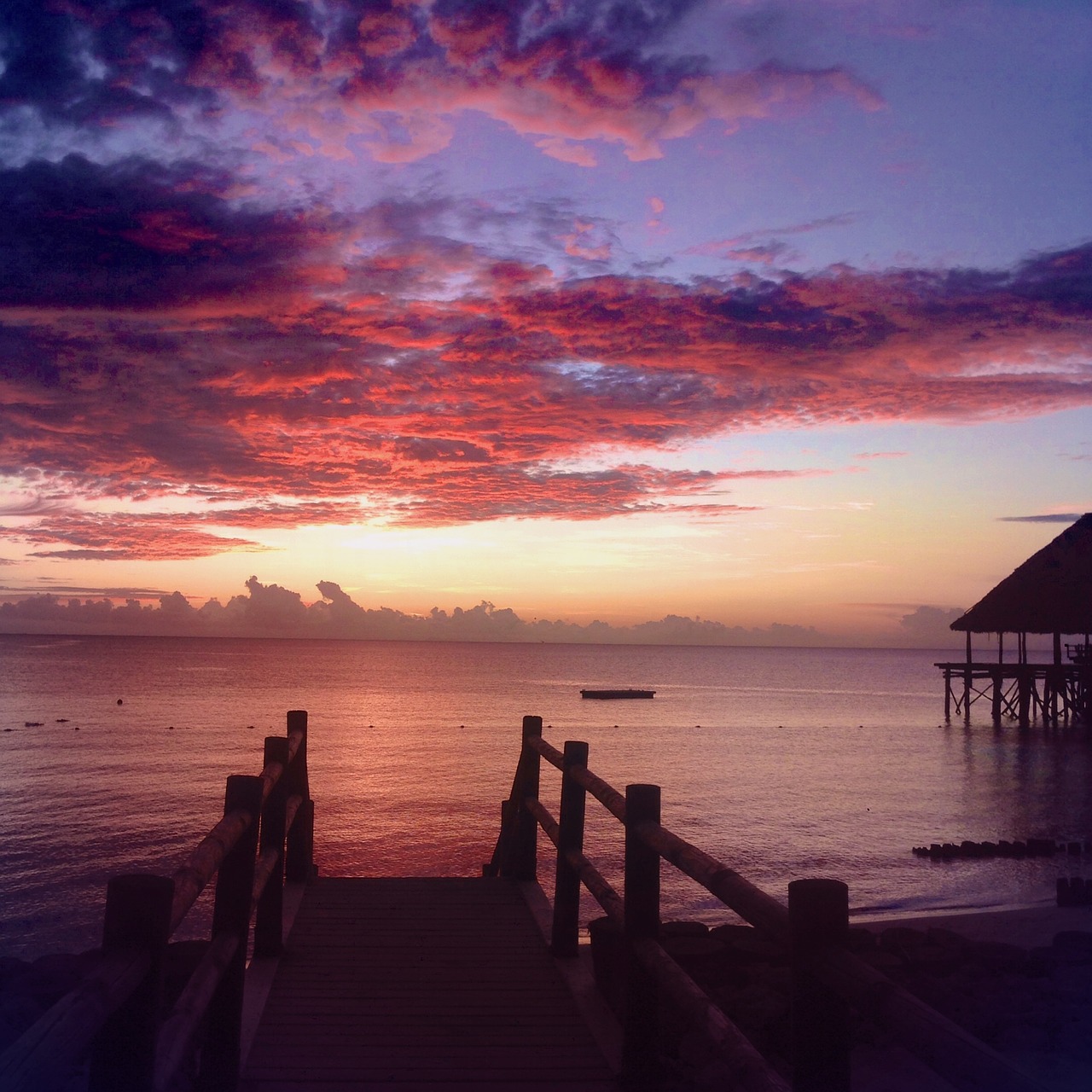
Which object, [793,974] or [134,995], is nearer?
[134,995]

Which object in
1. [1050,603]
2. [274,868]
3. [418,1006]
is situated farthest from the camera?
[1050,603]

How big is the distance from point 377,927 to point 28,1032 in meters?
4.44

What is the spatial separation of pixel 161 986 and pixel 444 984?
298 cm

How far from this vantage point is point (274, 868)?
17.3 feet

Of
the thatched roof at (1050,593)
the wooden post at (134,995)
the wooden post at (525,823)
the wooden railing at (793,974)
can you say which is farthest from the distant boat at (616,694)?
the wooden post at (134,995)

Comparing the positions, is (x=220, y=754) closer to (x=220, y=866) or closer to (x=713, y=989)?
(x=713, y=989)

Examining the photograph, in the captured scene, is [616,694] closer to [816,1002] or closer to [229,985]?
[229,985]

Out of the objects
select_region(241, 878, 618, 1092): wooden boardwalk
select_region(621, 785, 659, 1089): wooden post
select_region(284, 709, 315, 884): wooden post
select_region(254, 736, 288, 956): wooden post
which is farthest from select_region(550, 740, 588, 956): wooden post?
select_region(284, 709, 315, 884): wooden post

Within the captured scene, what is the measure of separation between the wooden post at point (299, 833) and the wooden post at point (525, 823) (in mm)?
1576

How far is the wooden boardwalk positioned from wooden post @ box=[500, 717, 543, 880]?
62 centimetres

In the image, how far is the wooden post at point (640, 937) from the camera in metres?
3.98

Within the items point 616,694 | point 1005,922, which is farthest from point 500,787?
point 616,694

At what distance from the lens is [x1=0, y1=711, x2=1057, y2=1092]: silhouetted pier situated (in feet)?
7.57

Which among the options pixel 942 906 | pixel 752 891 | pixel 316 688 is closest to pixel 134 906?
pixel 752 891
